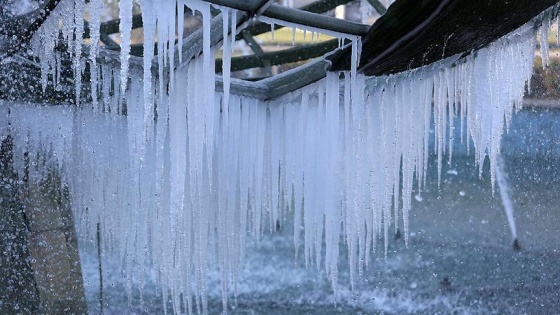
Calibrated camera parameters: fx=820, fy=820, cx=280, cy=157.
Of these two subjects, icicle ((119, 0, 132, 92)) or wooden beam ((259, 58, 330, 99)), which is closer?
icicle ((119, 0, 132, 92))

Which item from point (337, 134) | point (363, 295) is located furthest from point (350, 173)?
point (363, 295)

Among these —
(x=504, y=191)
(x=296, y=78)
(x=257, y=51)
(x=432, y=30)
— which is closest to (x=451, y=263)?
(x=504, y=191)

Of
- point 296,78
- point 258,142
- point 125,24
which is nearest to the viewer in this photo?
point 125,24

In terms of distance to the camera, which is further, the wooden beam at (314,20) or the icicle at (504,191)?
the icicle at (504,191)

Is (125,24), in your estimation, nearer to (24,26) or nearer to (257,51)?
(24,26)

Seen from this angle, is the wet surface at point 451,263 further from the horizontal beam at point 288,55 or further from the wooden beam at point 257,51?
the wooden beam at point 257,51

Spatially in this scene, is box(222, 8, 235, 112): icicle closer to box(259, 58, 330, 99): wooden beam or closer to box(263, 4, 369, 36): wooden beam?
box(263, 4, 369, 36): wooden beam

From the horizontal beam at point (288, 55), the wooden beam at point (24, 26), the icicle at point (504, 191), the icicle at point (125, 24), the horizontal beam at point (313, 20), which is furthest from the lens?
the icicle at point (504, 191)

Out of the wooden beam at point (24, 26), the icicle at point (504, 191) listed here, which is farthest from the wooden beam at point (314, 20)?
the icicle at point (504, 191)

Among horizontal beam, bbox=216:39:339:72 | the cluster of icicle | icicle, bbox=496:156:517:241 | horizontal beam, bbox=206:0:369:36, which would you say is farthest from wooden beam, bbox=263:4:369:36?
icicle, bbox=496:156:517:241

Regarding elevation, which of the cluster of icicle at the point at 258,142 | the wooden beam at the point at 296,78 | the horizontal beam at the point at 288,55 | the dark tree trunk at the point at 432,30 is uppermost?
the horizontal beam at the point at 288,55

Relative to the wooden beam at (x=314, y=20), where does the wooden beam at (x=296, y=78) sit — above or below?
below

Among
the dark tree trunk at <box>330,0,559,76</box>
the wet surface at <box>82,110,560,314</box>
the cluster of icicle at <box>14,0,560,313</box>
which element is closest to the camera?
the dark tree trunk at <box>330,0,559,76</box>

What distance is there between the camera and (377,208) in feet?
19.0
